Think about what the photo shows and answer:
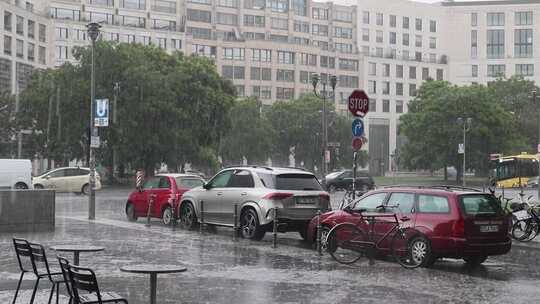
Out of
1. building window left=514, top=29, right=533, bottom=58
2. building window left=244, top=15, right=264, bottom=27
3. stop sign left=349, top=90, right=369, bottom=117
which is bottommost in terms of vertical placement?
stop sign left=349, top=90, right=369, bottom=117

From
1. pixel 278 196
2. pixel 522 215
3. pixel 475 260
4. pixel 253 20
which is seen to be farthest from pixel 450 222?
pixel 253 20

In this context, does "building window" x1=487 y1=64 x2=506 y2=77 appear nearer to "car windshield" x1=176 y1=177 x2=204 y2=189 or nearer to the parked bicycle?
"car windshield" x1=176 y1=177 x2=204 y2=189

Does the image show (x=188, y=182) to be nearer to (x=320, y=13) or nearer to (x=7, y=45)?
(x=7, y=45)

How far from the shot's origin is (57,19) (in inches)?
4136

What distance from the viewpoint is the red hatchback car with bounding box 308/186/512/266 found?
1305cm

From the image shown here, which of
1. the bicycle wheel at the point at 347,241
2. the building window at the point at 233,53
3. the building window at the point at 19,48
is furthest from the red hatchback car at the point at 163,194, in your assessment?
the building window at the point at 233,53

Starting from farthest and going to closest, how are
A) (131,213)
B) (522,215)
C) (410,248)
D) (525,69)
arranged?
(525,69) < (131,213) < (522,215) < (410,248)

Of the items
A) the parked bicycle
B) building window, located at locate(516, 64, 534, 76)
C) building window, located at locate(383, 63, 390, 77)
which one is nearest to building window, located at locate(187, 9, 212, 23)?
building window, located at locate(383, 63, 390, 77)

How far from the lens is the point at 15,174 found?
37.5m

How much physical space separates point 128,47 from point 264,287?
5009 cm

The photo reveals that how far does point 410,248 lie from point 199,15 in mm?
112763

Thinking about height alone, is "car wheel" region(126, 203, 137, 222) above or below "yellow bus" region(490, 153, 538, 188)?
below

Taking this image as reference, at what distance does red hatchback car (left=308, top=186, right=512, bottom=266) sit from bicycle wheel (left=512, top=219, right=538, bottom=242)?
5123mm

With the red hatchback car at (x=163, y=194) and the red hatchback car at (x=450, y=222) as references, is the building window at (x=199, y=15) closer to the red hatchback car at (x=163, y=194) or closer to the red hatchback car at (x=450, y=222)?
the red hatchback car at (x=163, y=194)
